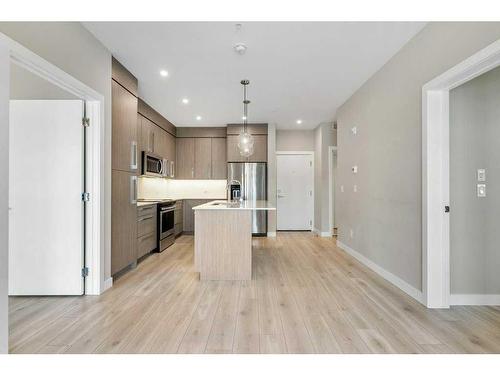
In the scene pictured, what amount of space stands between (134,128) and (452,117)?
→ 3.69 meters

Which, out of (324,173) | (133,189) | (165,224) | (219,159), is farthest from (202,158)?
(133,189)

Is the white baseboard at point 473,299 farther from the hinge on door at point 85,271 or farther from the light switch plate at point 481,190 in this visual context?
the hinge on door at point 85,271

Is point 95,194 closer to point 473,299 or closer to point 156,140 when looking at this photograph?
point 156,140

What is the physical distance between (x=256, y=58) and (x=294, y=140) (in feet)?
12.7

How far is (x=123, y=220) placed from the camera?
3305 millimetres

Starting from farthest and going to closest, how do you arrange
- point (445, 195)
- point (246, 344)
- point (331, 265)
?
point (331, 265), point (445, 195), point (246, 344)

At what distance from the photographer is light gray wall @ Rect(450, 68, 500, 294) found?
247 centimetres

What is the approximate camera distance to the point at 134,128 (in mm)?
3666

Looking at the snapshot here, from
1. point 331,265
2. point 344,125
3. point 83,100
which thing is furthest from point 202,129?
point 331,265

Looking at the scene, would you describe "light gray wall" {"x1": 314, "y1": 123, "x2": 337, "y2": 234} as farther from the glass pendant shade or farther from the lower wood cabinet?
the lower wood cabinet

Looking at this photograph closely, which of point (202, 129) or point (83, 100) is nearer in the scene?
point (83, 100)

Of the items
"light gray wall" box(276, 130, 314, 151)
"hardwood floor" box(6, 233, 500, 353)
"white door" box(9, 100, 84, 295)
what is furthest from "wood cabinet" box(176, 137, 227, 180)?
"white door" box(9, 100, 84, 295)

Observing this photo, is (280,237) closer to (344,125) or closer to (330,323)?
(344,125)

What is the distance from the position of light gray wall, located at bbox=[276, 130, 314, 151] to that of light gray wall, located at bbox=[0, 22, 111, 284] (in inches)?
176
